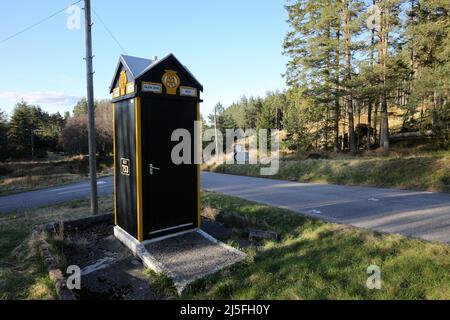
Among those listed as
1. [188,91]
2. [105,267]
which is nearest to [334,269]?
[105,267]

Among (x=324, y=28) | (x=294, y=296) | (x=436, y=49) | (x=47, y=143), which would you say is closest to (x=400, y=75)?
(x=436, y=49)

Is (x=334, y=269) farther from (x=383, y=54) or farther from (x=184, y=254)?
(x=383, y=54)

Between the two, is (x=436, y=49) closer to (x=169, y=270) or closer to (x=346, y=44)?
(x=346, y=44)

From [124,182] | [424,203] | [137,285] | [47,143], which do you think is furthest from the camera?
[47,143]

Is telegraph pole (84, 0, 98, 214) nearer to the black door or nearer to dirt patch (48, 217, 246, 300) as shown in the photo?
dirt patch (48, 217, 246, 300)

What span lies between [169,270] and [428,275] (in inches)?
132

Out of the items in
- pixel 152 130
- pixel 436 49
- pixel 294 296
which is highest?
pixel 436 49

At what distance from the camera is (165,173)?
5.46 meters

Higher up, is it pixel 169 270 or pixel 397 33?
pixel 397 33

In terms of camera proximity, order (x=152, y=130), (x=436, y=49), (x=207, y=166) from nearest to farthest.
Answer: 1. (x=152, y=130)
2. (x=436, y=49)
3. (x=207, y=166)

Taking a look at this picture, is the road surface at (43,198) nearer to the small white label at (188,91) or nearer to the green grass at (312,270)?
the green grass at (312,270)

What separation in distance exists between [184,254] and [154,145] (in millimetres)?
2026

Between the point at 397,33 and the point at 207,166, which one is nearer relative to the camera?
the point at 397,33

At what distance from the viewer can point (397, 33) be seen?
54.9ft
